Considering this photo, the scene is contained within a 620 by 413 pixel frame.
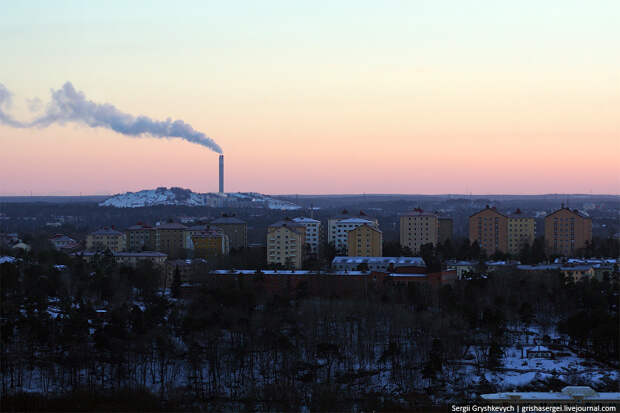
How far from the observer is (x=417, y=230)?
28.1 metres

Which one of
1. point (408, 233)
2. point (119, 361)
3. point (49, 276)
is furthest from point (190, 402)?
point (408, 233)

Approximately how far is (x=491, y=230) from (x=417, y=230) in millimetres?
2494

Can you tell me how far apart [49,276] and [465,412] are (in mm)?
9682

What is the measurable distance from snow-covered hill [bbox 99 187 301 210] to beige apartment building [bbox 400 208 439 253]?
1509 inches

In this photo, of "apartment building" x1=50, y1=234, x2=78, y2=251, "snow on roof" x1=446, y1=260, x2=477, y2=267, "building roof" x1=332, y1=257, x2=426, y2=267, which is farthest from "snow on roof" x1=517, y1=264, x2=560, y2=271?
"apartment building" x1=50, y1=234, x2=78, y2=251

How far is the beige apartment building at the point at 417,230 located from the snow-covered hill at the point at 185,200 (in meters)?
38.3

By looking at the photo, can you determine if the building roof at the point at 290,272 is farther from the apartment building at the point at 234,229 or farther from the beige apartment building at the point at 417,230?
the apartment building at the point at 234,229

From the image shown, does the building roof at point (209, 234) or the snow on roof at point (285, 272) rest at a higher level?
the building roof at point (209, 234)

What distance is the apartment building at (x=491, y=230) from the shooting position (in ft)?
91.9

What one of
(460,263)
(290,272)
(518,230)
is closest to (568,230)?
(518,230)

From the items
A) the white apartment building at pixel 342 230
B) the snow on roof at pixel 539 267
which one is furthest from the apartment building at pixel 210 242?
the snow on roof at pixel 539 267

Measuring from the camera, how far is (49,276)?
1719 centimetres

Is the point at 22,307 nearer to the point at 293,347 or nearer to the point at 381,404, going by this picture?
the point at 293,347

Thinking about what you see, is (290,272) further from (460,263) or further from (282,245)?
(460,263)
